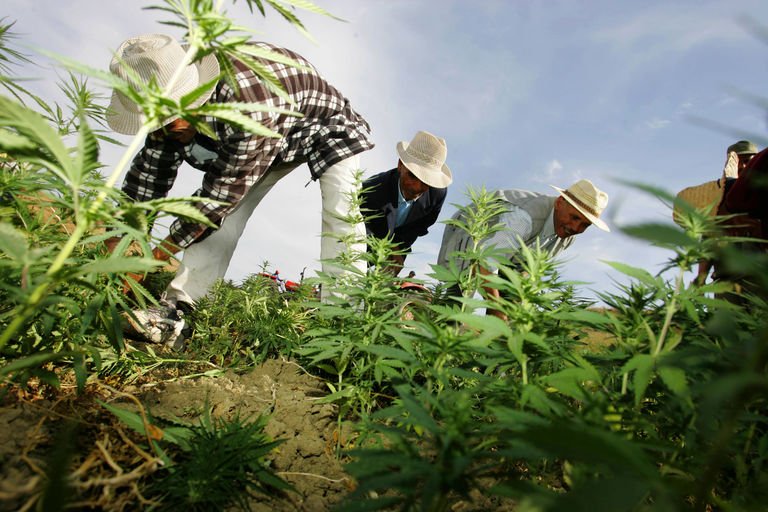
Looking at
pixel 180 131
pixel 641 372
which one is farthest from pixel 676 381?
pixel 180 131

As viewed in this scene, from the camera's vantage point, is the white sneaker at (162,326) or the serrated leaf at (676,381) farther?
the white sneaker at (162,326)

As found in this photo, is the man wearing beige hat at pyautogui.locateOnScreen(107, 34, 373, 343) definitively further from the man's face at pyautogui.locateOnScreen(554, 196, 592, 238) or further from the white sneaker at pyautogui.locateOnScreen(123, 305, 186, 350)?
the man's face at pyautogui.locateOnScreen(554, 196, 592, 238)

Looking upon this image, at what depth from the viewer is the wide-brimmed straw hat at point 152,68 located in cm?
250

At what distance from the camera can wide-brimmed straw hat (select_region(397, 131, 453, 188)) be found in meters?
4.54

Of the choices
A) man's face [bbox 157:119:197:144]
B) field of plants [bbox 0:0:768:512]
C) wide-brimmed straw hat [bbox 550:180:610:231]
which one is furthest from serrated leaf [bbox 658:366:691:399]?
wide-brimmed straw hat [bbox 550:180:610:231]

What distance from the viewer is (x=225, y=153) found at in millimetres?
3088

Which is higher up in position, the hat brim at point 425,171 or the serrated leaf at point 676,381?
the hat brim at point 425,171

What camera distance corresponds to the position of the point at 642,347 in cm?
108

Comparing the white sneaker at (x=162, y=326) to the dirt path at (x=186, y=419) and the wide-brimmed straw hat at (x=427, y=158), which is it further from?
the wide-brimmed straw hat at (x=427, y=158)

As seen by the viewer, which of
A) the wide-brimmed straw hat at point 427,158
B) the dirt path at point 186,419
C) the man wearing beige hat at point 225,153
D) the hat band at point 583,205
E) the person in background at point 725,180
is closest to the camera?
the dirt path at point 186,419

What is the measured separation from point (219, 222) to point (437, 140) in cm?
255

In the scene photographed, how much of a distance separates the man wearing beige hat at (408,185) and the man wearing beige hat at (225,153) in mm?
742

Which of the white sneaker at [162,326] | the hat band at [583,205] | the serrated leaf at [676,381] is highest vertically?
the hat band at [583,205]

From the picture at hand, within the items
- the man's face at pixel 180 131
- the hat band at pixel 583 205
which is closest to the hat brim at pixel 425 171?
the hat band at pixel 583 205
